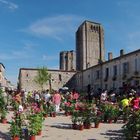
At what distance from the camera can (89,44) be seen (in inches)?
3846

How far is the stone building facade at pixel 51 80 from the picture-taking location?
78812 millimetres

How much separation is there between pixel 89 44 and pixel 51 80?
833 inches

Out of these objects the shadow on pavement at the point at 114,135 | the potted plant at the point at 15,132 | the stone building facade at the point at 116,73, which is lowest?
the shadow on pavement at the point at 114,135

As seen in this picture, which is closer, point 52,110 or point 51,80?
point 52,110

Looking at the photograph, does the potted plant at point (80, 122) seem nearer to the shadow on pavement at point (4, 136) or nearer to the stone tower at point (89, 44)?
the shadow on pavement at point (4, 136)

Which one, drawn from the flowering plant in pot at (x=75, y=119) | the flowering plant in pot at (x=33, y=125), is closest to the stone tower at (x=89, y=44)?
the flowering plant in pot at (x=75, y=119)

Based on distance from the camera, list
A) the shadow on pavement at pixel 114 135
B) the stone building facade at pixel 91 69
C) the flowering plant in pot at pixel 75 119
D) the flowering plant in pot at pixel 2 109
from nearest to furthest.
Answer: the shadow on pavement at pixel 114 135 → the flowering plant in pot at pixel 75 119 → the flowering plant in pot at pixel 2 109 → the stone building facade at pixel 91 69

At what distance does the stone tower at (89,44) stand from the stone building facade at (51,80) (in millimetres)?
12677

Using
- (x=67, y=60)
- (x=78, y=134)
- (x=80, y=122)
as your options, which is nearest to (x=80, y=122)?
(x=80, y=122)

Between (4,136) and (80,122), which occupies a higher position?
(80,122)

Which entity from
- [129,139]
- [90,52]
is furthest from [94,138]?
[90,52]

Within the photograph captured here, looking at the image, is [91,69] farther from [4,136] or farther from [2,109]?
[4,136]

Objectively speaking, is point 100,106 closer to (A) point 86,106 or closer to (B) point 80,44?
(A) point 86,106

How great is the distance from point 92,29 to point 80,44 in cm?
506
